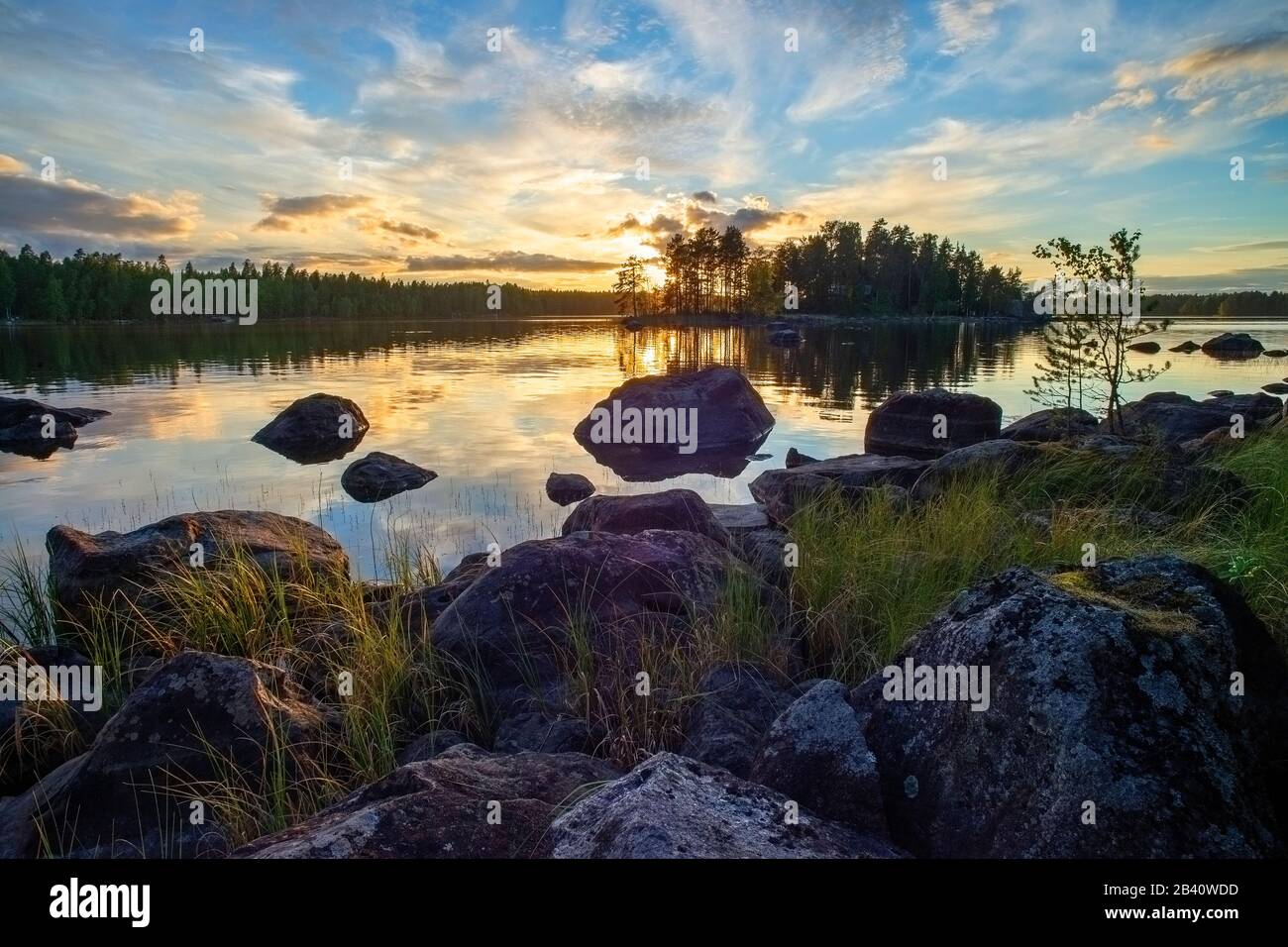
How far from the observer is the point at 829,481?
11.7 metres

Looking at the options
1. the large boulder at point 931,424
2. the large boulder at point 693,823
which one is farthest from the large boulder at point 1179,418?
the large boulder at point 693,823

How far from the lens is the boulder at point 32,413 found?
2438 cm

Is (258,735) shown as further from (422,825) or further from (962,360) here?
(962,360)

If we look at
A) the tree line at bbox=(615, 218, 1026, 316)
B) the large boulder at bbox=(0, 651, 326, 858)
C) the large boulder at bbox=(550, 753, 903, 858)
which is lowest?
the large boulder at bbox=(0, 651, 326, 858)

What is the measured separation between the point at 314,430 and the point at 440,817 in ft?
75.1

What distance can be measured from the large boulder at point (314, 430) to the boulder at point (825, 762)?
2095 centimetres

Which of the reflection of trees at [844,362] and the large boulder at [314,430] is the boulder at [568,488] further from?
the reflection of trees at [844,362]

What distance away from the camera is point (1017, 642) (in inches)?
122

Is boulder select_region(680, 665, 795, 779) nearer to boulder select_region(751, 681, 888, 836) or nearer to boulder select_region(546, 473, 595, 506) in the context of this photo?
boulder select_region(751, 681, 888, 836)

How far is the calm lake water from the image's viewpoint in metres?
15.5

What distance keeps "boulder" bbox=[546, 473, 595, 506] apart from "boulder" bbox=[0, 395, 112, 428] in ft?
63.4

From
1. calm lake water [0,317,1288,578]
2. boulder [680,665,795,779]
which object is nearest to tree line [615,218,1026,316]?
calm lake water [0,317,1288,578]
